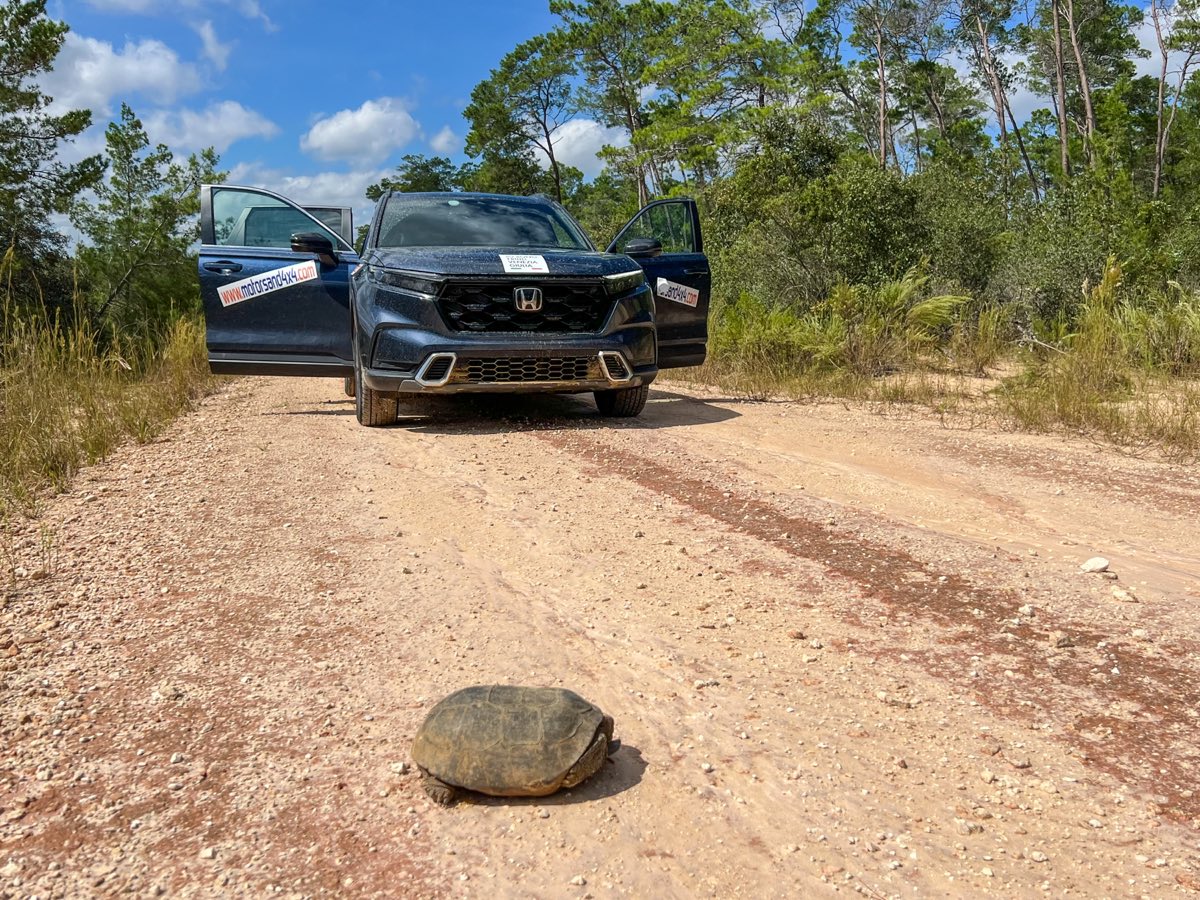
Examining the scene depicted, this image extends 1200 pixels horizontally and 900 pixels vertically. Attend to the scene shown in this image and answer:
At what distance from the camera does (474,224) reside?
24.8 ft

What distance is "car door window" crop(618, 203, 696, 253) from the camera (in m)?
8.55

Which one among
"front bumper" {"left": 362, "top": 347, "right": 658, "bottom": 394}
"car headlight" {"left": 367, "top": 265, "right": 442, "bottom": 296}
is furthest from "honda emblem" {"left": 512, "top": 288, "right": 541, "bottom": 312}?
"car headlight" {"left": 367, "top": 265, "right": 442, "bottom": 296}

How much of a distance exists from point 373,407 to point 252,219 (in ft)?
7.43

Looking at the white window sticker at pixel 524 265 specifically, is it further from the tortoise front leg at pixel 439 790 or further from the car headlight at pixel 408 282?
the tortoise front leg at pixel 439 790

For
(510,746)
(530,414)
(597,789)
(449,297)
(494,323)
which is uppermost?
(449,297)

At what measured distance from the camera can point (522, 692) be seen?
232 cm

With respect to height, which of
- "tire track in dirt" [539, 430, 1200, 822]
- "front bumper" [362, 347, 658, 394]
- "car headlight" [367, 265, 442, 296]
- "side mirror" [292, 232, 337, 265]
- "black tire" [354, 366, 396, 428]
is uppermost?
"side mirror" [292, 232, 337, 265]

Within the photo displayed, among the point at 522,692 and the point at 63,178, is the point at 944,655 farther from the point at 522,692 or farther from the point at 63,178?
the point at 63,178

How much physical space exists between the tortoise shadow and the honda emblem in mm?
4558

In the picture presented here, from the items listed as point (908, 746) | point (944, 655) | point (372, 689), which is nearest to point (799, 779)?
point (908, 746)

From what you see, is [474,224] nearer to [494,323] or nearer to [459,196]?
[459,196]

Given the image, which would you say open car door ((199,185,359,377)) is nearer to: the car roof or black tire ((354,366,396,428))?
the car roof

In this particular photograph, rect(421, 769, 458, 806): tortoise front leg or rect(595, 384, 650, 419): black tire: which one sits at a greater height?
rect(595, 384, 650, 419): black tire

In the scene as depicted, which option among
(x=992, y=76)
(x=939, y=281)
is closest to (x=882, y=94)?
(x=992, y=76)
